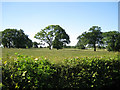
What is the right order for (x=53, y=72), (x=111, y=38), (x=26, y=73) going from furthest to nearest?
(x=111, y=38)
(x=53, y=72)
(x=26, y=73)

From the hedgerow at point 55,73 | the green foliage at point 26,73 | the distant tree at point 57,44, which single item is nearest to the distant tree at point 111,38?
the distant tree at point 57,44

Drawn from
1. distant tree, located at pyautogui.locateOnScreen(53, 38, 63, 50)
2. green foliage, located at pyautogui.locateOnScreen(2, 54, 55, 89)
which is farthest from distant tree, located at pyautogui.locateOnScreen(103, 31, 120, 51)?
green foliage, located at pyautogui.locateOnScreen(2, 54, 55, 89)

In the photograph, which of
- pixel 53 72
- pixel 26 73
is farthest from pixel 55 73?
pixel 26 73

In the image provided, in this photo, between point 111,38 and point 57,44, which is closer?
point 57,44

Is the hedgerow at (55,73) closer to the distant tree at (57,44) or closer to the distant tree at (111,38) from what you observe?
the distant tree at (57,44)

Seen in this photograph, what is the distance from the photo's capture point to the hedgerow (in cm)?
326

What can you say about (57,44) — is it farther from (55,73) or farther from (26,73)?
(26,73)

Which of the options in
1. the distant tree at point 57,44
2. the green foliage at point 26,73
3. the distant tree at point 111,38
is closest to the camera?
the green foliage at point 26,73

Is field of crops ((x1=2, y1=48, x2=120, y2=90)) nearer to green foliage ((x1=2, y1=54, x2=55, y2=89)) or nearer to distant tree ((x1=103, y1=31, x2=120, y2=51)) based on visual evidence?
green foliage ((x1=2, y1=54, x2=55, y2=89))

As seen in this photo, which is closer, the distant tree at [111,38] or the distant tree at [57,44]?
the distant tree at [57,44]

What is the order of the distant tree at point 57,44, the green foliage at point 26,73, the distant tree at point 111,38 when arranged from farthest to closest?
the distant tree at point 111,38, the distant tree at point 57,44, the green foliage at point 26,73

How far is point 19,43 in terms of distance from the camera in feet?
29.0

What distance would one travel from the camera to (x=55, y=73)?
3.49 m

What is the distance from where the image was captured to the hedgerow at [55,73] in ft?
10.7
